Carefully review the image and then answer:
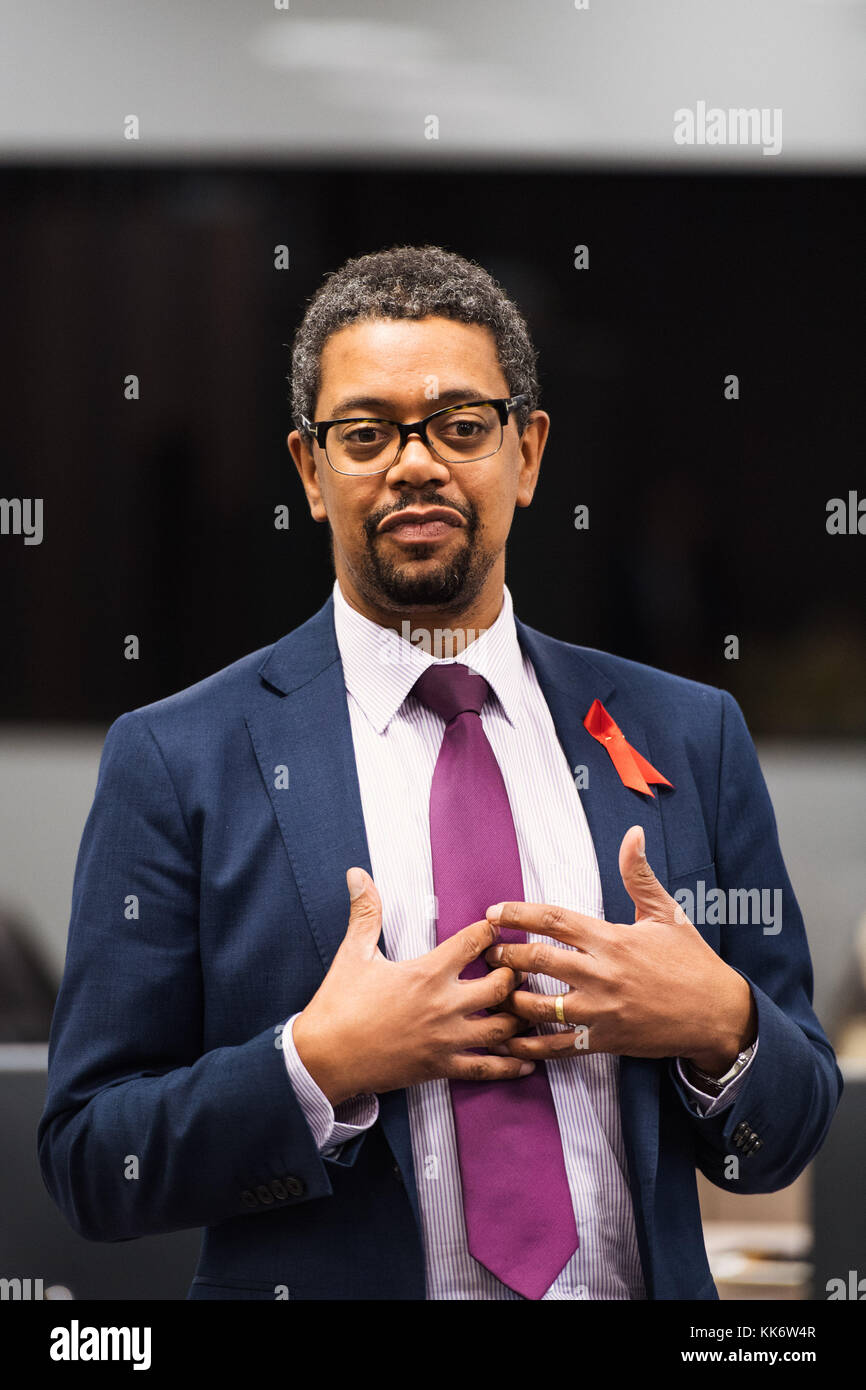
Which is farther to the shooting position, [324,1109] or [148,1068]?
[148,1068]

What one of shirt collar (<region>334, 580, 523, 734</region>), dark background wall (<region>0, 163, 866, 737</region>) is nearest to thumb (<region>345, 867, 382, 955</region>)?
shirt collar (<region>334, 580, 523, 734</region>)

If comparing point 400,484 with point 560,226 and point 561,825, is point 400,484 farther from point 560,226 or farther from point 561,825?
point 560,226

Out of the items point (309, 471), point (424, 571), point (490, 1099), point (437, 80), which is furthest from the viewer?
point (437, 80)

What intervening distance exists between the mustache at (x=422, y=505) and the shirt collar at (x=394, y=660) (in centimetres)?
16

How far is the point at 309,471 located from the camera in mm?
1954

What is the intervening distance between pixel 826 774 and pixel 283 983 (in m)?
1.50

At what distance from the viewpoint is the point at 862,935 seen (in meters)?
2.66

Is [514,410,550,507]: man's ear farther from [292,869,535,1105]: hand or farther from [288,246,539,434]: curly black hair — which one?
[292,869,535,1105]: hand

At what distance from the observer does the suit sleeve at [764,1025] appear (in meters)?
1.76

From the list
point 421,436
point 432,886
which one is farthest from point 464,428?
point 432,886

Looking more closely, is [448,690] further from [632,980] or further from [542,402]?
[542,402]

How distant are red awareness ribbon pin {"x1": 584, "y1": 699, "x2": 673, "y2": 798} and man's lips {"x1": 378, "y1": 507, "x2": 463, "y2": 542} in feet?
1.29

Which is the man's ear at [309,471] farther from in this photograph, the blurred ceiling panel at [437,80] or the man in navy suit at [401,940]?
the blurred ceiling panel at [437,80]

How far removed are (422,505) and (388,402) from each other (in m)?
0.16
